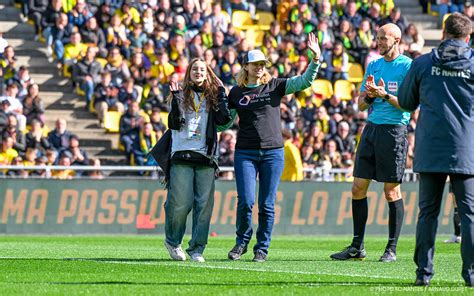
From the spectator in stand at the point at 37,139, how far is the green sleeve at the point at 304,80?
40.1ft

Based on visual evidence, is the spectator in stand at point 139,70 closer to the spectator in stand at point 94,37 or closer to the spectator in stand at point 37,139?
the spectator in stand at point 94,37

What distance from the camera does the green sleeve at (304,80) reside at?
1344cm

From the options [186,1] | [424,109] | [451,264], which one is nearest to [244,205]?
[451,264]

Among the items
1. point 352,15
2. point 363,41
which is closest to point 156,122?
point 363,41

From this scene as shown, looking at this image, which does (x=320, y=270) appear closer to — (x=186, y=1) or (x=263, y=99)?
(x=263, y=99)

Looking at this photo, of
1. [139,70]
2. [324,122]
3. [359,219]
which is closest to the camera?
[359,219]

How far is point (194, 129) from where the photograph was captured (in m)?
13.4

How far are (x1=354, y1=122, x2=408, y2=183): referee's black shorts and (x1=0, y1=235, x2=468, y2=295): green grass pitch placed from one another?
95cm

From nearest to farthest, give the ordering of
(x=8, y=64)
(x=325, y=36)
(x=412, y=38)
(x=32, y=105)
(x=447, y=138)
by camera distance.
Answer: (x=447, y=138) < (x=32, y=105) < (x=8, y=64) < (x=325, y=36) < (x=412, y=38)

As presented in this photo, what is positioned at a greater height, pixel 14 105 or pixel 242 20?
pixel 242 20

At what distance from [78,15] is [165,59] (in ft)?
7.37

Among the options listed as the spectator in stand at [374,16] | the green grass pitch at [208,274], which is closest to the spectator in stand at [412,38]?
the spectator in stand at [374,16]

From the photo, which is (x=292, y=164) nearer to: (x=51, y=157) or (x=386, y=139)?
(x=51, y=157)

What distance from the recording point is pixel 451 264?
1339 cm
